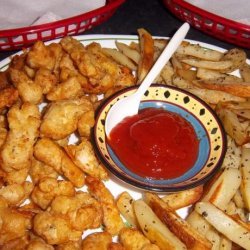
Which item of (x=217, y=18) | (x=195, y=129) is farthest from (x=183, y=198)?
(x=217, y=18)

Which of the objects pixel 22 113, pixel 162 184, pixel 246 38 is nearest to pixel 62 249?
pixel 162 184

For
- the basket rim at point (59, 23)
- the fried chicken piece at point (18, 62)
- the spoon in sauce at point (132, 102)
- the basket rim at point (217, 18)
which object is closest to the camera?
the spoon in sauce at point (132, 102)

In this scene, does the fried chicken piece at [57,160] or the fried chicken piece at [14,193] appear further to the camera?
the fried chicken piece at [57,160]

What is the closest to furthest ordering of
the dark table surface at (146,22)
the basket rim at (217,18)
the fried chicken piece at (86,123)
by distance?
the fried chicken piece at (86,123) → the basket rim at (217,18) → the dark table surface at (146,22)

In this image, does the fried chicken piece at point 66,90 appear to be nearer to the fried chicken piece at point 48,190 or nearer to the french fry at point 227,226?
the fried chicken piece at point 48,190

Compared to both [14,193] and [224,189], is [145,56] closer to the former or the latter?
[224,189]

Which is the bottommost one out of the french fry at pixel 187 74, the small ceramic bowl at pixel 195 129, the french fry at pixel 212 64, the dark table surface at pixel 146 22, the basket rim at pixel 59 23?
the dark table surface at pixel 146 22

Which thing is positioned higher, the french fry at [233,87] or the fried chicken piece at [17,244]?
the french fry at [233,87]

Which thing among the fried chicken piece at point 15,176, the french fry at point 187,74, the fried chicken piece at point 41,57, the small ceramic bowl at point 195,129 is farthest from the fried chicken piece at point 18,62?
the french fry at point 187,74

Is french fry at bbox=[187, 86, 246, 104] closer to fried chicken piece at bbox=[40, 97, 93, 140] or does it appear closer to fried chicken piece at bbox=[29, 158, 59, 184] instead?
fried chicken piece at bbox=[40, 97, 93, 140]
